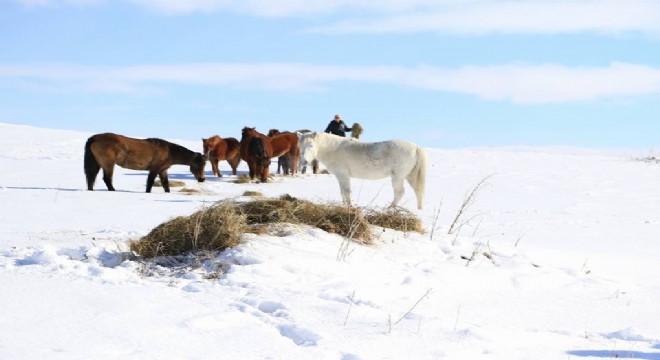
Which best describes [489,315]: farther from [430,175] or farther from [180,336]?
[430,175]

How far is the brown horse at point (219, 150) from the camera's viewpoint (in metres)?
20.8

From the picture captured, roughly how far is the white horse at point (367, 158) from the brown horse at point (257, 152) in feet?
19.0

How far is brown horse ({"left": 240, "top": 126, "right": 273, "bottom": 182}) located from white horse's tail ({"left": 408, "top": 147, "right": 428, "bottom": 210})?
6374mm

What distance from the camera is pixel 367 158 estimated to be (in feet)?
43.8

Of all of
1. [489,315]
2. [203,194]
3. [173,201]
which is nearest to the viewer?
[489,315]

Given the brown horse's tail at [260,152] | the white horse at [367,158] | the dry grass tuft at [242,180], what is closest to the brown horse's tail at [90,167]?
the white horse at [367,158]

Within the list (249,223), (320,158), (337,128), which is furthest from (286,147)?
(249,223)

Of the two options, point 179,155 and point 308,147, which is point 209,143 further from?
point 308,147

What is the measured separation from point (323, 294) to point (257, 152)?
13789 millimetres

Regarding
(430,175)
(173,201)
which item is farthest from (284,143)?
(173,201)

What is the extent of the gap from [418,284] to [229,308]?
1.99 metres

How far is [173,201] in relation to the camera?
12.8 m

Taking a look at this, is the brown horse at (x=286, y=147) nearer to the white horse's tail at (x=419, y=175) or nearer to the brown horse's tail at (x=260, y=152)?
the brown horse's tail at (x=260, y=152)

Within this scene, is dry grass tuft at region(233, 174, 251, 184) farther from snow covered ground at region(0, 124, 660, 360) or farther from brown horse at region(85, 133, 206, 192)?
snow covered ground at region(0, 124, 660, 360)
